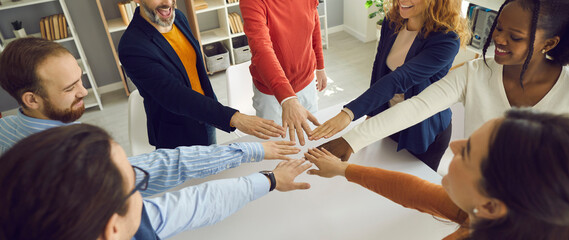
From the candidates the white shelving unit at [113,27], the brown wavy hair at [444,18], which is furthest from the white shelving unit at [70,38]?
the brown wavy hair at [444,18]

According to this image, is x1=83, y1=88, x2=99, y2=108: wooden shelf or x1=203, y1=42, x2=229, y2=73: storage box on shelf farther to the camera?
x1=203, y1=42, x2=229, y2=73: storage box on shelf

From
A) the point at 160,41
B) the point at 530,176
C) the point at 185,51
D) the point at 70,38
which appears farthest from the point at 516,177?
the point at 70,38

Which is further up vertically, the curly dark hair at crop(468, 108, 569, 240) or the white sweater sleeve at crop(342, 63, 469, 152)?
the curly dark hair at crop(468, 108, 569, 240)

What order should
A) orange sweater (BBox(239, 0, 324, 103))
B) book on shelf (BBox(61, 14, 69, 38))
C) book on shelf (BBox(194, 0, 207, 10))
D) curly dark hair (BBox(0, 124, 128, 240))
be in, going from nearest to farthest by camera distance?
curly dark hair (BBox(0, 124, 128, 240)) < orange sweater (BBox(239, 0, 324, 103)) < book on shelf (BBox(61, 14, 69, 38)) < book on shelf (BBox(194, 0, 207, 10))

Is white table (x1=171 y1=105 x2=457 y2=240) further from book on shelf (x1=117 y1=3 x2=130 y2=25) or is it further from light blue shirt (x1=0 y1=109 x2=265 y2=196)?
book on shelf (x1=117 y1=3 x2=130 y2=25)

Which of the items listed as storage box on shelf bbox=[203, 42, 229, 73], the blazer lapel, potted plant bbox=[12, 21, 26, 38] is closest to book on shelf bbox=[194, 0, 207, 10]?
storage box on shelf bbox=[203, 42, 229, 73]

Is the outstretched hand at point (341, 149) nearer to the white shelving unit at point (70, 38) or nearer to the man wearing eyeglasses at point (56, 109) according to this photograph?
the man wearing eyeglasses at point (56, 109)

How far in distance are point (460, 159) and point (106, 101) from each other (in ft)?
13.7

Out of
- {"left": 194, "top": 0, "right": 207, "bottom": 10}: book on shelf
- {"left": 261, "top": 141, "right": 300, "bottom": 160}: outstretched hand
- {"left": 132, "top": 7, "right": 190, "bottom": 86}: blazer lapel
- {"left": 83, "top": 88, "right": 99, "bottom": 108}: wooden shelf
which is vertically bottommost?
{"left": 83, "top": 88, "right": 99, "bottom": 108}: wooden shelf

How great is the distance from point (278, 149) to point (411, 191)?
1.86ft

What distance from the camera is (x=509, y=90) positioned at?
1.34m

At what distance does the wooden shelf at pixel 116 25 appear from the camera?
3.72 meters

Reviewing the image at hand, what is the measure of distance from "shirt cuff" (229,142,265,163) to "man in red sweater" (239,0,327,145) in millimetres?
202

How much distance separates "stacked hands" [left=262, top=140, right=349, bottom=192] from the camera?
53.0 inches
